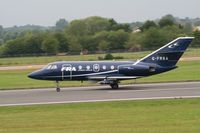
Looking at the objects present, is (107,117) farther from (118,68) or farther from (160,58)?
(160,58)

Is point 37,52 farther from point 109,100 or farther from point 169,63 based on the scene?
point 109,100

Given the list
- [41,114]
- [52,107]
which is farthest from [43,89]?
[41,114]

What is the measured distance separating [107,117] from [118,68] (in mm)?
15970

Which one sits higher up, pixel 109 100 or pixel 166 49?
pixel 166 49

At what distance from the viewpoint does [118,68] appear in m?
36.6

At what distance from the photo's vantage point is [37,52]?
115 meters

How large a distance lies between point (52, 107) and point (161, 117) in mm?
7326

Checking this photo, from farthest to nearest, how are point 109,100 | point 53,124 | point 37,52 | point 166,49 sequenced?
1. point 37,52
2. point 166,49
3. point 109,100
4. point 53,124

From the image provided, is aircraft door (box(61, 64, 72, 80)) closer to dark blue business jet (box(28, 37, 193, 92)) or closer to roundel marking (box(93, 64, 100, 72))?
dark blue business jet (box(28, 37, 193, 92))

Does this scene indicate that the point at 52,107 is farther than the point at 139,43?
No

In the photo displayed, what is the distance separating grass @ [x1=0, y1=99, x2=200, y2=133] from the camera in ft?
57.8

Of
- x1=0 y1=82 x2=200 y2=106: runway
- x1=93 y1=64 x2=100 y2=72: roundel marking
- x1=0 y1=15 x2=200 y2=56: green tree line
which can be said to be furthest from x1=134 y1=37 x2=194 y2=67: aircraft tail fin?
x1=0 y1=15 x2=200 y2=56: green tree line

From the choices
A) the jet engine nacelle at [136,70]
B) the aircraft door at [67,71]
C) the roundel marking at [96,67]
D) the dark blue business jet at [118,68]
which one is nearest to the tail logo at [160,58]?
the dark blue business jet at [118,68]

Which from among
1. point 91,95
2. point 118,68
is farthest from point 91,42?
point 91,95
